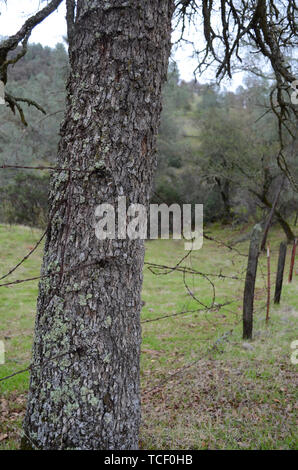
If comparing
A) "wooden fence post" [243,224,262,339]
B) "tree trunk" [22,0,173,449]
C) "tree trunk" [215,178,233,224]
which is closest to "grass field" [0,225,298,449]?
"wooden fence post" [243,224,262,339]

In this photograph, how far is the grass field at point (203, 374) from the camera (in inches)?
105

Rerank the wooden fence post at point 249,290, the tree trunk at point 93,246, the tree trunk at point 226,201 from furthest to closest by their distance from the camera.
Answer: the tree trunk at point 226,201 → the wooden fence post at point 249,290 → the tree trunk at point 93,246

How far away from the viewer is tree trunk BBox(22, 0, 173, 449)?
1966mm

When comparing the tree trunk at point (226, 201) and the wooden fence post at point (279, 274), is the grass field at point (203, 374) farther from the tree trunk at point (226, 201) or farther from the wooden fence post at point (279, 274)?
the tree trunk at point (226, 201)

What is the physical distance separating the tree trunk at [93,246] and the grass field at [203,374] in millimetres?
637

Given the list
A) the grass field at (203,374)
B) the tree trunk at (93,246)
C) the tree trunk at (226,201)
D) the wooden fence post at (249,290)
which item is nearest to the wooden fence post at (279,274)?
the grass field at (203,374)

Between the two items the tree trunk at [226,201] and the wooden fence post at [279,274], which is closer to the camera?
the wooden fence post at [279,274]

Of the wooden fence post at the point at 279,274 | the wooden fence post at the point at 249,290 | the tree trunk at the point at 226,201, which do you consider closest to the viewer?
the wooden fence post at the point at 249,290

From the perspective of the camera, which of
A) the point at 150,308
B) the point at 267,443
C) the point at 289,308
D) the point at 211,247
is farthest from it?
the point at 211,247

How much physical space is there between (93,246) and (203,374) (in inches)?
101

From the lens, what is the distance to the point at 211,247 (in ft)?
62.7
